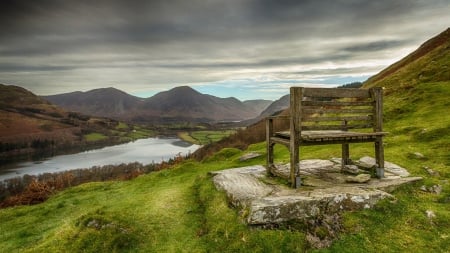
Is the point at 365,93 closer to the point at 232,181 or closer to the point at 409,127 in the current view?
the point at 232,181

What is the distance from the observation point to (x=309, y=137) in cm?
1113

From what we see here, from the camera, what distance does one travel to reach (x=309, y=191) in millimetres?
11094

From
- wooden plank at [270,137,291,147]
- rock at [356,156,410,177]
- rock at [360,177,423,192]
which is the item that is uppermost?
wooden plank at [270,137,291,147]

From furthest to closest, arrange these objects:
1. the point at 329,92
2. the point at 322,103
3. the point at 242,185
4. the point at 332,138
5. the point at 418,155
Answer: the point at 418,155 < the point at 242,185 < the point at 322,103 < the point at 329,92 < the point at 332,138

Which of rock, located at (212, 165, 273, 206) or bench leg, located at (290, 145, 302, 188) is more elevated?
bench leg, located at (290, 145, 302, 188)

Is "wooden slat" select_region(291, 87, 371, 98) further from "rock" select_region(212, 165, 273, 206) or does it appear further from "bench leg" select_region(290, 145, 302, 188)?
"rock" select_region(212, 165, 273, 206)

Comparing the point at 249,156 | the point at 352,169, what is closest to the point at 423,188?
the point at 352,169

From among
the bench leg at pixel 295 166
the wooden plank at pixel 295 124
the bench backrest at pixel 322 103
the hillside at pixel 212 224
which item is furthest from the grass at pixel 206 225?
the bench backrest at pixel 322 103

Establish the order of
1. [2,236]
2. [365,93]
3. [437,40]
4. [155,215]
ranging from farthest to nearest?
[437,40], [2,236], [365,93], [155,215]

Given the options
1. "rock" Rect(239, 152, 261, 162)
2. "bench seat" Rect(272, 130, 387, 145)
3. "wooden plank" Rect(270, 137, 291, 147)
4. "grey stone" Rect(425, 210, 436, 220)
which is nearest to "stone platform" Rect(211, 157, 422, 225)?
"grey stone" Rect(425, 210, 436, 220)

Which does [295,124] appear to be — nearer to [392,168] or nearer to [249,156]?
[392,168]

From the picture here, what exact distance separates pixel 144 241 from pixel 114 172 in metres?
120

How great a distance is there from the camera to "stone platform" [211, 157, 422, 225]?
9.77 metres

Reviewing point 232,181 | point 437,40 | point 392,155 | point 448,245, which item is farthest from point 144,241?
point 437,40
